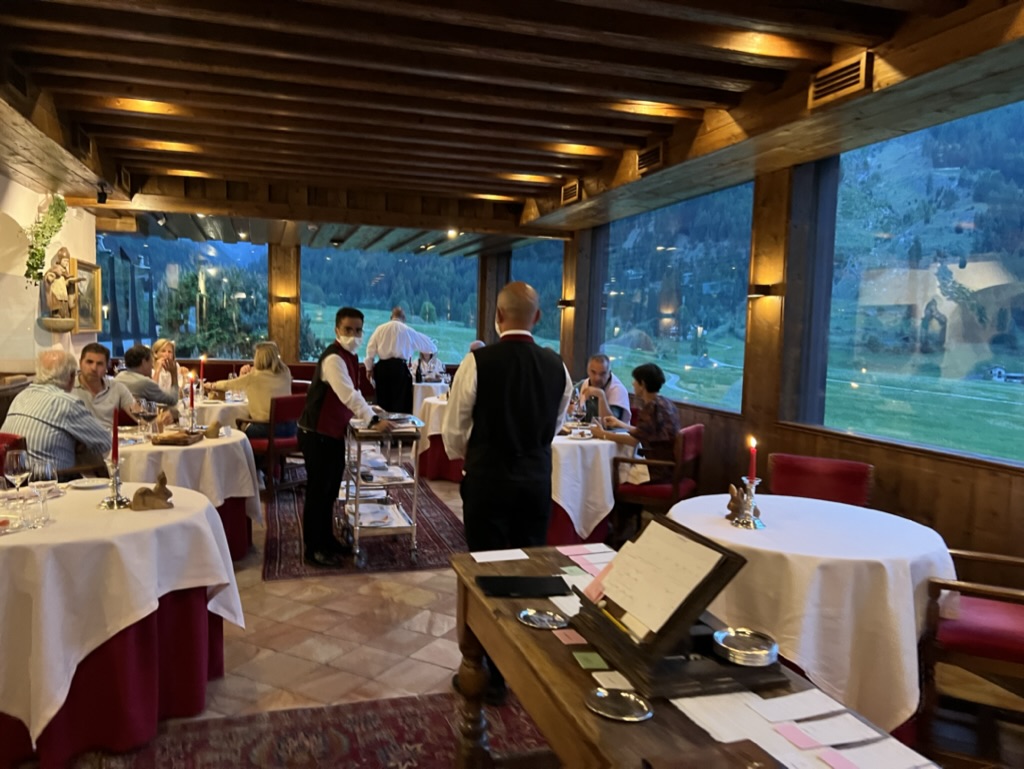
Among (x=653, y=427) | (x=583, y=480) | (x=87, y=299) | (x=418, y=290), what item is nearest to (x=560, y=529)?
(x=583, y=480)

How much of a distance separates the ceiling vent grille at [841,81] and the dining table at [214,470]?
4005 millimetres

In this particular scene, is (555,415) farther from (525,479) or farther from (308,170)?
(308,170)

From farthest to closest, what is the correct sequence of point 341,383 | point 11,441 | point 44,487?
point 341,383
point 11,441
point 44,487

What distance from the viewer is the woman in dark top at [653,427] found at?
4793mm

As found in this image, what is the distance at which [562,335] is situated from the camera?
9.23 m

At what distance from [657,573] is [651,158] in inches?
187

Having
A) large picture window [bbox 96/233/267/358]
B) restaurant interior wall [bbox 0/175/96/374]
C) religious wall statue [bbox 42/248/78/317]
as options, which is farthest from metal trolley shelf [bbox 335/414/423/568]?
large picture window [bbox 96/233/267/358]

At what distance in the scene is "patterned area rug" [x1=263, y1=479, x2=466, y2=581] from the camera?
15.0 ft

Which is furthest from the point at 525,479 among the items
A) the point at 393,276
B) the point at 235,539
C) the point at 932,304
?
the point at 393,276

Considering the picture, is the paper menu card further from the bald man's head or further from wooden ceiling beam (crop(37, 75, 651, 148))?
wooden ceiling beam (crop(37, 75, 651, 148))

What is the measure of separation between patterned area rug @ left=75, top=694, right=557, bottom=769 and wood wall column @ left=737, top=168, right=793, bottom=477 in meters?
3.41

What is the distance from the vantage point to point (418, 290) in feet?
46.1

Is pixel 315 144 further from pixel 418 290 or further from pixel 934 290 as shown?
pixel 418 290

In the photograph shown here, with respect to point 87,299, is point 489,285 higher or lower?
higher
